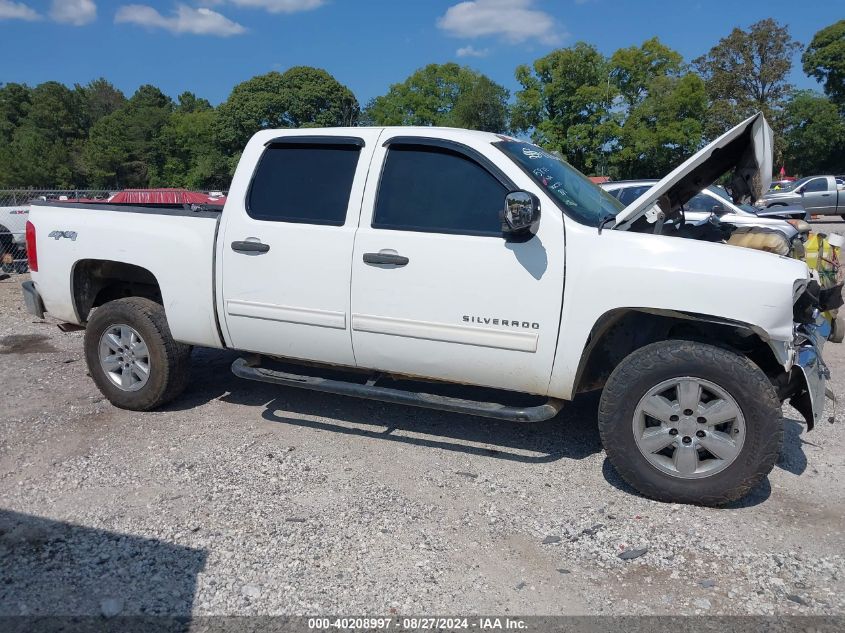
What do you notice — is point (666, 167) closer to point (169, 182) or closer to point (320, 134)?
point (320, 134)

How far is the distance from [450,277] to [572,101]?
41.3 m

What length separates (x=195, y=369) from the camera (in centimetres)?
641

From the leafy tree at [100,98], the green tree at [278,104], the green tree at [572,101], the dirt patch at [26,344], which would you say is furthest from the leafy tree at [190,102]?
the dirt patch at [26,344]

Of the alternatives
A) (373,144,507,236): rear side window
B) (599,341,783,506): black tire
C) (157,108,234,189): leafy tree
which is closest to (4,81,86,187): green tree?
(157,108,234,189): leafy tree

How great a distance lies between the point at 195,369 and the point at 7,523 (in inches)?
113

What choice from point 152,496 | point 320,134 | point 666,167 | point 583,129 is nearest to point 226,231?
point 320,134

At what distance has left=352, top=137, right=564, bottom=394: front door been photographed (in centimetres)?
387

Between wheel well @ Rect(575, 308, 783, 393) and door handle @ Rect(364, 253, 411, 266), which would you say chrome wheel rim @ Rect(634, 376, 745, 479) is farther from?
door handle @ Rect(364, 253, 411, 266)

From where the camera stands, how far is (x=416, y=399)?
13.8 feet

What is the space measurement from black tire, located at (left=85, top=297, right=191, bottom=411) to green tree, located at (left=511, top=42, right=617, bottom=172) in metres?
38.7

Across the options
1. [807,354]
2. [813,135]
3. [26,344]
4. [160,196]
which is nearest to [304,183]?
[807,354]

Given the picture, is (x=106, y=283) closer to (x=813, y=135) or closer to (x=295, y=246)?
(x=295, y=246)

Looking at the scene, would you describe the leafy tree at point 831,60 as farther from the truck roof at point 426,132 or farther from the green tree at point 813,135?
the truck roof at point 426,132

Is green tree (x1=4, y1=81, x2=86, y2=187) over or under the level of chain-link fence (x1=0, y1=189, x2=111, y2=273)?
over
